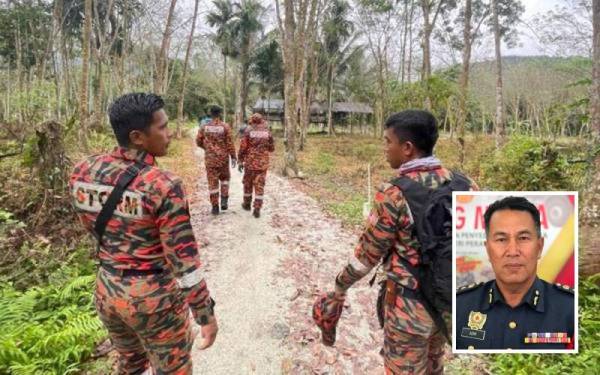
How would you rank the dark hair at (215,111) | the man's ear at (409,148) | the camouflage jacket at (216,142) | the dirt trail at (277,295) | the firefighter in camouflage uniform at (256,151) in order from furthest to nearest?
the firefighter in camouflage uniform at (256,151), the camouflage jacket at (216,142), the dark hair at (215,111), the dirt trail at (277,295), the man's ear at (409,148)

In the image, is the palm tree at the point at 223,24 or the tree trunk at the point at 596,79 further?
the palm tree at the point at 223,24

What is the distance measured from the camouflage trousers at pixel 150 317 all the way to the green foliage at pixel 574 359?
266 cm

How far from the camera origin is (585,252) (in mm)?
3748

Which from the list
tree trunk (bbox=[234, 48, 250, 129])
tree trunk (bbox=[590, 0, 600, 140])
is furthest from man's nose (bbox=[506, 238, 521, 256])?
tree trunk (bbox=[234, 48, 250, 129])

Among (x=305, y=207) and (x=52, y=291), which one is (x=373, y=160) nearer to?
(x=305, y=207)

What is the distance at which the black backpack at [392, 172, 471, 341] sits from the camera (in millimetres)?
1681

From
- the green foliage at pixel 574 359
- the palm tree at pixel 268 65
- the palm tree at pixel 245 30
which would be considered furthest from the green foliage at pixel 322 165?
the palm tree at pixel 268 65

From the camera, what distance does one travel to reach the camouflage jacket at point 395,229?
1822 mm

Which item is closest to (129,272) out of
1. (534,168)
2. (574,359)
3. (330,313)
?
(330,313)

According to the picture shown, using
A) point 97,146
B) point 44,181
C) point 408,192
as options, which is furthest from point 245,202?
point 97,146

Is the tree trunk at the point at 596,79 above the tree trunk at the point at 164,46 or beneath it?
beneath

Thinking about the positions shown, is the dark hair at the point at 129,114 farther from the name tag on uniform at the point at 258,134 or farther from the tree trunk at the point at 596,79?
the name tag on uniform at the point at 258,134

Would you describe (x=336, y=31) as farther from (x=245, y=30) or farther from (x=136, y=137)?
(x=136, y=137)

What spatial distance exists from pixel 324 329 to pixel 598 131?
4173mm
